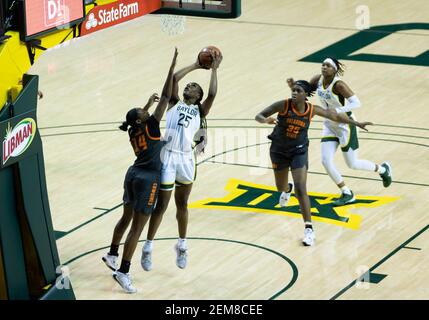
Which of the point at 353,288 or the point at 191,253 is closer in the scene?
the point at 353,288

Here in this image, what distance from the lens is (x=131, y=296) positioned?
11117mm

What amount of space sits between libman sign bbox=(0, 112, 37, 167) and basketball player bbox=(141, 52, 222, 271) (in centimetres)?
186

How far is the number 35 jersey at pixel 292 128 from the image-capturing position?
12.5 metres

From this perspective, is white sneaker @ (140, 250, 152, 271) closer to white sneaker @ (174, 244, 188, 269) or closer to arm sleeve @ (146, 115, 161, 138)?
white sneaker @ (174, 244, 188, 269)

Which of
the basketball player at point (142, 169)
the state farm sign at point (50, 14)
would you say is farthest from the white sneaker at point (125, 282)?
the state farm sign at point (50, 14)

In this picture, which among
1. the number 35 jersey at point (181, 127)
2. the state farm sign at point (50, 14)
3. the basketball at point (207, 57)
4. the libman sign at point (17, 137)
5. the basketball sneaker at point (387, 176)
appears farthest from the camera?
the basketball sneaker at point (387, 176)

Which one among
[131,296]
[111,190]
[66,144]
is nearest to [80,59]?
[66,144]

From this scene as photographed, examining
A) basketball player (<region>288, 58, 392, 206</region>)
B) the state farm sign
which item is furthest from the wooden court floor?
the state farm sign

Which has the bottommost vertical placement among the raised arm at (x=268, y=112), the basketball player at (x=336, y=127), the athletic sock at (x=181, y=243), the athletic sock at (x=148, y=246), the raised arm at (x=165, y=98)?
the athletic sock at (x=181, y=243)

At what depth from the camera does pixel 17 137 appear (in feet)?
31.7

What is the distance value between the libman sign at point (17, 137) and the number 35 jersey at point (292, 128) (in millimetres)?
3480

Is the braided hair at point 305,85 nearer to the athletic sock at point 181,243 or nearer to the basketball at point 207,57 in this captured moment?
the basketball at point 207,57

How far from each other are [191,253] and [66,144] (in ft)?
14.9

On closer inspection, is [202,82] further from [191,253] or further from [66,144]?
[191,253]
